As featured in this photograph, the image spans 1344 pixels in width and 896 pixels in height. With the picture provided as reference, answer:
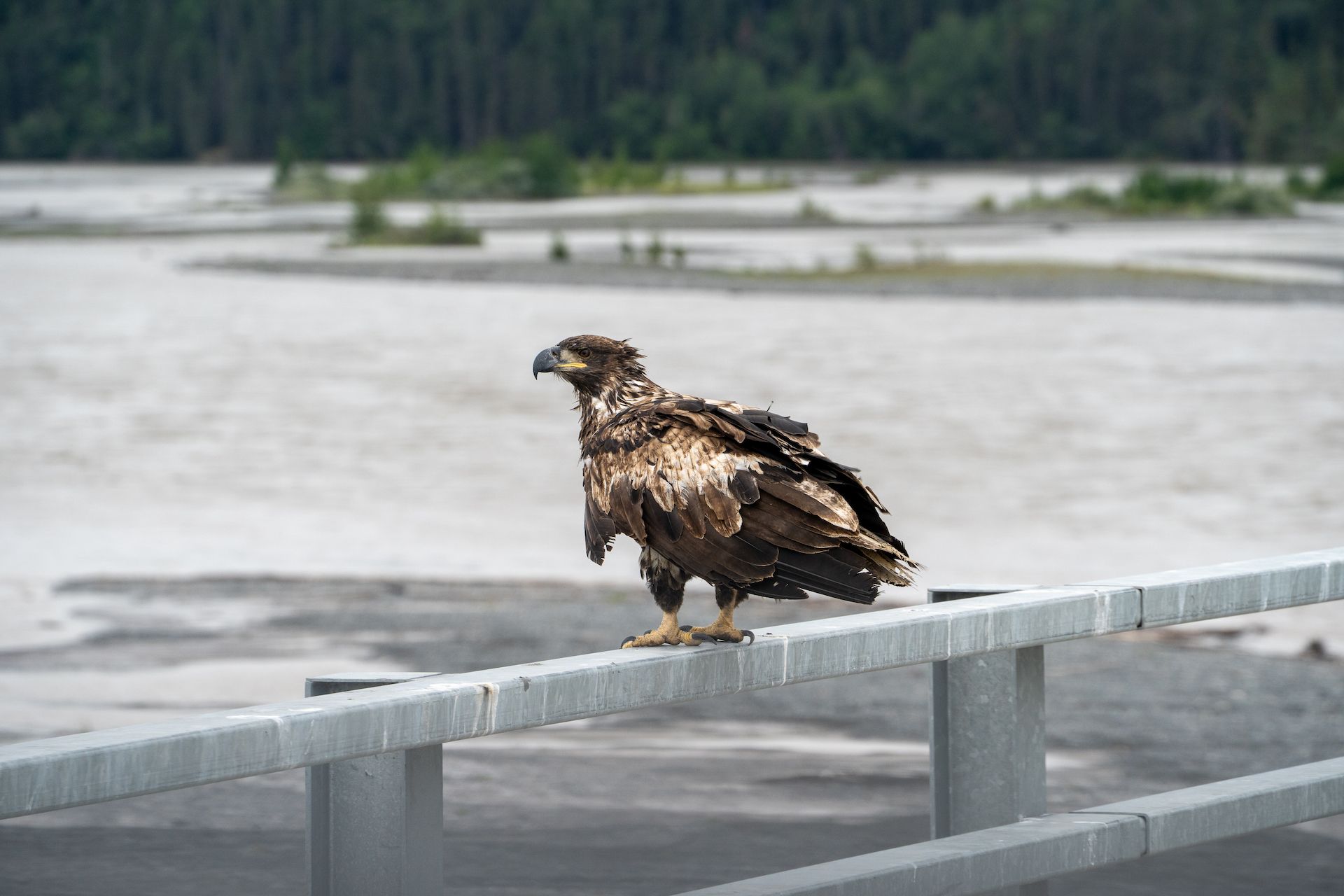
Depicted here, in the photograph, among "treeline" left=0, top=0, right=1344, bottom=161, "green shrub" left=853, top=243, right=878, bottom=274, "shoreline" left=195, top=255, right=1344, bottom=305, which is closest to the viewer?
"shoreline" left=195, top=255, right=1344, bottom=305

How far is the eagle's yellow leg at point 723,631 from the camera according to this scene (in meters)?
3.18

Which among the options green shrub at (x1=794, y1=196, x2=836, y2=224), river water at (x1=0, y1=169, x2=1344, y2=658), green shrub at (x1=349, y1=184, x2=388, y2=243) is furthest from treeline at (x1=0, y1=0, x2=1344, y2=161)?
river water at (x1=0, y1=169, x2=1344, y2=658)

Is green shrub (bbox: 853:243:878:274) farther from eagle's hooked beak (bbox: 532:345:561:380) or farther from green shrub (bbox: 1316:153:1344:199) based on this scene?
eagle's hooked beak (bbox: 532:345:561:380)

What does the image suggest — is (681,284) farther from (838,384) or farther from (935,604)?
(935,604)

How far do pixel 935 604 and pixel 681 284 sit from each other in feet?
124

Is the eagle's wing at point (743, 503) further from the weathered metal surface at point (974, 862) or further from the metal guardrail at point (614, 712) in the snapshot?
the weathered metal surface at point (974, 862)

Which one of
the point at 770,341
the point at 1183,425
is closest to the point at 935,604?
the point at 1183,425

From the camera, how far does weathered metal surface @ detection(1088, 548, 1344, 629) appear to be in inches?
134

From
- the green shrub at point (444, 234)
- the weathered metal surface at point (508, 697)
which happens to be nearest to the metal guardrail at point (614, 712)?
the weathered metal surface at point (508, 697)

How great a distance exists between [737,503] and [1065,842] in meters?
0.76

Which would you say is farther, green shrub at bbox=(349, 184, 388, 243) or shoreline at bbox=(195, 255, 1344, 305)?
green shrub at bbox=(349, 184, 388, 243)

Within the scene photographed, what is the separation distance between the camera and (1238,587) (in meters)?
3.46

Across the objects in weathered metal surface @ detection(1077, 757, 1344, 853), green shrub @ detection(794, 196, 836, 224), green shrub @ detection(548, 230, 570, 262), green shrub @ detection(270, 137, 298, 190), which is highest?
weathered metal surface @ detection(1077, 757, 1344, 853)

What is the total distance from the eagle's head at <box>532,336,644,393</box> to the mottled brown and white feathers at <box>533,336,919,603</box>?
0.29 m
